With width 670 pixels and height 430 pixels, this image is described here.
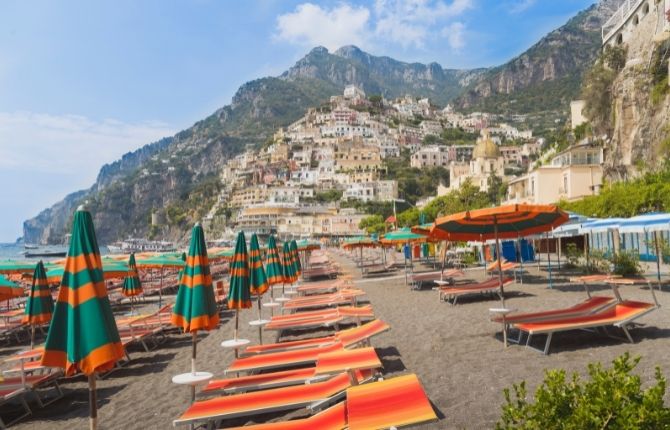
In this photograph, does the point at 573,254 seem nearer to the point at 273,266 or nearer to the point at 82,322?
the point at 273,266

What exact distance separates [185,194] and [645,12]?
154m

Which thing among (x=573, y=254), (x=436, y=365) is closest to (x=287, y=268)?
(x=436, y=365)

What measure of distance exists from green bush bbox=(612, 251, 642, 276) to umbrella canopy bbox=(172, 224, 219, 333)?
13437 millimetres

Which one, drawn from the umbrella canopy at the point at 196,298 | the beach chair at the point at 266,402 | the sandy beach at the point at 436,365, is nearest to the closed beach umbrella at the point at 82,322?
the beach chair at the point at 266,402

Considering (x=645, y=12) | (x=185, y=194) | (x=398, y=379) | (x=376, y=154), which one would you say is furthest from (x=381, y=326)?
(x=185, y=194)

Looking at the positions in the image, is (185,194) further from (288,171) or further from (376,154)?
(376,154)

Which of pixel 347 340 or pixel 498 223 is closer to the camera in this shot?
pixel 347 340

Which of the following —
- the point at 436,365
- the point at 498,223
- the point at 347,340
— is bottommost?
the point at 436,365

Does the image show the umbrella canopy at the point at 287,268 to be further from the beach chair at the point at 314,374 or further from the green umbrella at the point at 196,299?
the green umbrella at the point at 196,299

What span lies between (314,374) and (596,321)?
410cm

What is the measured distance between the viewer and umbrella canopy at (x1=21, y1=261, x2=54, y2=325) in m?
8.97

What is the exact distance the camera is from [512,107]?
184 metres

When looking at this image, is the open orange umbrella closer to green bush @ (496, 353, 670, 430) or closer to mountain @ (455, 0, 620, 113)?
green bush @ (496, 353, 670, 430)

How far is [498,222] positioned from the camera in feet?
31.4
